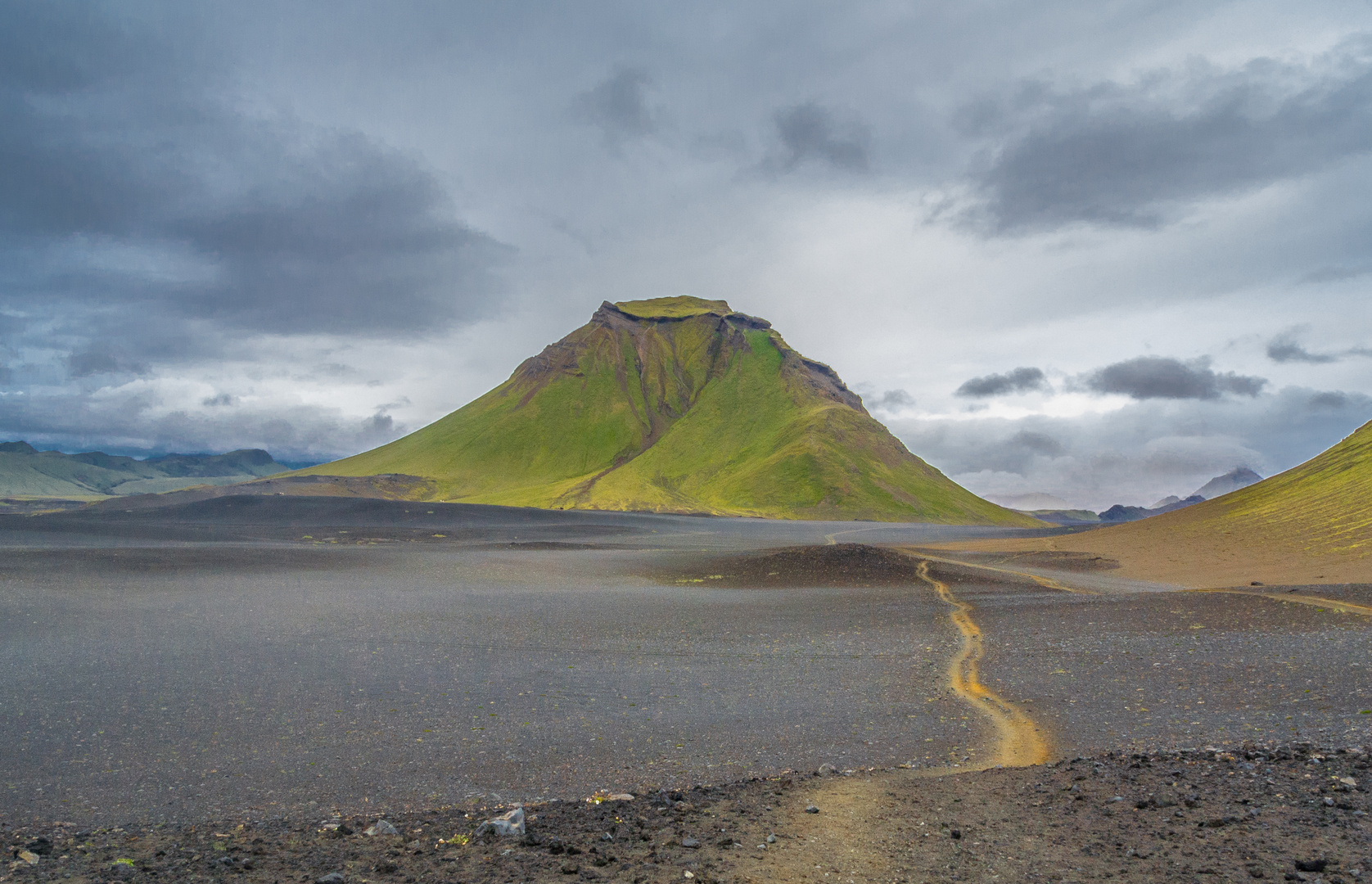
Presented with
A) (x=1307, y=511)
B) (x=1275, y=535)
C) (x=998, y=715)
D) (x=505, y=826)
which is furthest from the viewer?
(x=1307, y=511)

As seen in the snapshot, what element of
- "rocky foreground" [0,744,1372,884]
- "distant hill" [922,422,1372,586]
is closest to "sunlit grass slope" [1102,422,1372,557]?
"distant hill" [922,422,1372,586]

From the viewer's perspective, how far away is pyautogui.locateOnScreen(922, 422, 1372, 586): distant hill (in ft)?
87.5

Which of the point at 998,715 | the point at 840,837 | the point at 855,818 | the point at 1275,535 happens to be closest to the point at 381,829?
the point at 840,837

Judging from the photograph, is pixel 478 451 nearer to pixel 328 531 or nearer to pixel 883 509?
pixel 883 509

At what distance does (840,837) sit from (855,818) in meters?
0.52

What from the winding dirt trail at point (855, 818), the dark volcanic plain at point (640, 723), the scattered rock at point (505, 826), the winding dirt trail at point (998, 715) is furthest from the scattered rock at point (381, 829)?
the winding dirt trail at point (998, 715)

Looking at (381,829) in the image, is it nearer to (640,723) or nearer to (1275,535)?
(640,723)

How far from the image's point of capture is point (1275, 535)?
32.4 metres

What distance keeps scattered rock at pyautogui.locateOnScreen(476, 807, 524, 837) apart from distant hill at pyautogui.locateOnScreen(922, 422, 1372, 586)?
28.4m

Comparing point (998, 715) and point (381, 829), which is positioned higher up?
point (381, 829)

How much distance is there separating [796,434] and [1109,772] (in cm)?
17942

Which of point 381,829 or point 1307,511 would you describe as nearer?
point 381,829

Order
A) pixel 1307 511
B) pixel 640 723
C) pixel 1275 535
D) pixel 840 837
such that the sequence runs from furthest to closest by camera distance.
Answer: pixel 1307 511, pixel 1275 535, pixel 640 723, pixel 840 837

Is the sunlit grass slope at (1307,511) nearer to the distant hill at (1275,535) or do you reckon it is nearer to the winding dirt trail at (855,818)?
the distant hill at (1275,535)
